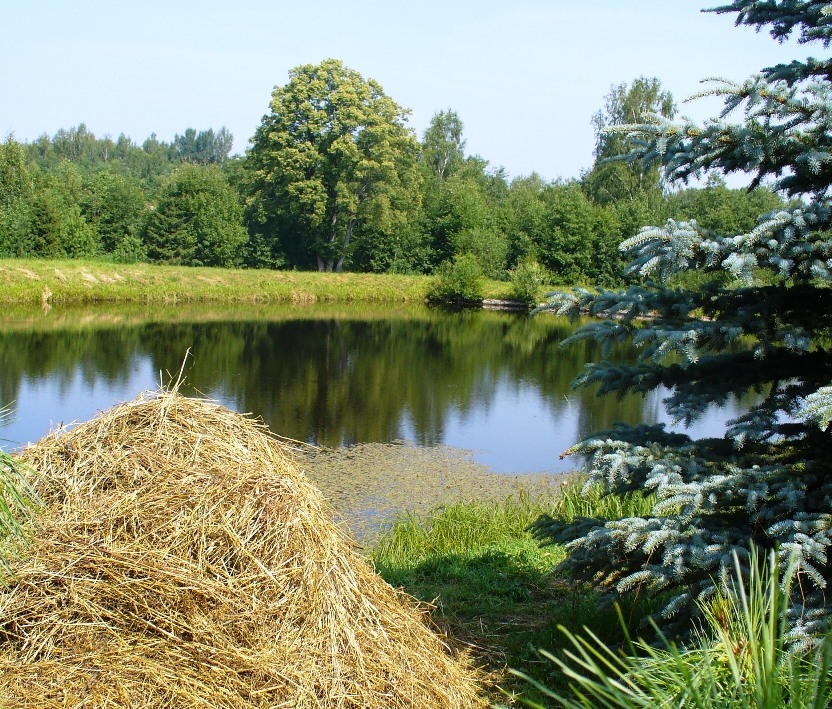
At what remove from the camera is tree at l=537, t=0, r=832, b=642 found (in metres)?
3.76

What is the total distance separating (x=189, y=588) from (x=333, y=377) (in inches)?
723

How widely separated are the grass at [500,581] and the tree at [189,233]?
39656mm

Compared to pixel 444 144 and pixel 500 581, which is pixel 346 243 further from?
pixel 500 581

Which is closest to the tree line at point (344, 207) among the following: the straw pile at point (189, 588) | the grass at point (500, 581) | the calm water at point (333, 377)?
the calm water at point (333, 377)

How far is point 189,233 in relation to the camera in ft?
154

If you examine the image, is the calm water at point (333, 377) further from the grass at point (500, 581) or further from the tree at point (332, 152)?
the tree at point (332, 152)

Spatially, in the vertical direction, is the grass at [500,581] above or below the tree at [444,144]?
below

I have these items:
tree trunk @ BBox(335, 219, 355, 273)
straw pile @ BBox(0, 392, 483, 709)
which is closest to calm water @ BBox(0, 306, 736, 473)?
straw pile @ BBox(0, 392, 483, 709)

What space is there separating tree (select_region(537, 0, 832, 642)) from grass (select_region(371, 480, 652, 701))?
2.72ft

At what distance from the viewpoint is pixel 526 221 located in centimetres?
5262

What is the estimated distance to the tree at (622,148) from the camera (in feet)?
156

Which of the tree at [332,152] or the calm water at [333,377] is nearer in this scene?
the calm water at [333,377]

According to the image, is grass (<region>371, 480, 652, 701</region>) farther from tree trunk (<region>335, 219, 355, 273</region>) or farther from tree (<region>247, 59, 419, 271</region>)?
tree trunk (<region>335, 219, 355, 273</region>)

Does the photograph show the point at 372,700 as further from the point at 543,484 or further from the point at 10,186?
the point at 10,186
